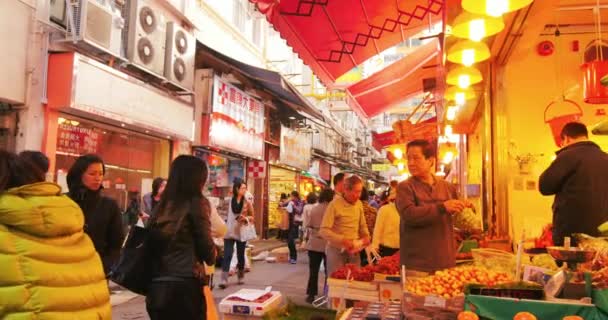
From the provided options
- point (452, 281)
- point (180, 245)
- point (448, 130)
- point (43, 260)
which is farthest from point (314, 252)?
point (448, 130)

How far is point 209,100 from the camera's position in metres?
15.1

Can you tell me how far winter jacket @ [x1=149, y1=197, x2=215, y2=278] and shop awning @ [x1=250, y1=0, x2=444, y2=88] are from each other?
299 cm

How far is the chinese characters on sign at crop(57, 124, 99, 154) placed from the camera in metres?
9.98

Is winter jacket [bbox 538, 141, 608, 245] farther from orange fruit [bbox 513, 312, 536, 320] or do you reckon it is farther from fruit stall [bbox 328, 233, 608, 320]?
orange fruit [bbox 513, 312, 536, 320]

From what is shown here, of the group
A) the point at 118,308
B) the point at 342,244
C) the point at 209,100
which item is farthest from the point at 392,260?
the point at 209,100

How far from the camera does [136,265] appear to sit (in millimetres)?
3588

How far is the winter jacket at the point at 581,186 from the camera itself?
462 centimetres

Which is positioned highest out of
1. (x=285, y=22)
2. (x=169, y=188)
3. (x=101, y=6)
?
(x=101, y=6)

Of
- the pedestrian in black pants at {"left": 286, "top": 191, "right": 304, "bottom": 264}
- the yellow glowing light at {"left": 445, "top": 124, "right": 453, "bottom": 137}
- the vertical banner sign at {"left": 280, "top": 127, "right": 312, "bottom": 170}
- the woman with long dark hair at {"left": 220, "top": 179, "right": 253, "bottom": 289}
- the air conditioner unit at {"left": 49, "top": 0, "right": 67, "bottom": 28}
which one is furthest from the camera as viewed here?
the vertical banner sign at {"left": 280, "top": 127, "right": 312, "bottom": 170}

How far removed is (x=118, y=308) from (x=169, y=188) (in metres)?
5.16

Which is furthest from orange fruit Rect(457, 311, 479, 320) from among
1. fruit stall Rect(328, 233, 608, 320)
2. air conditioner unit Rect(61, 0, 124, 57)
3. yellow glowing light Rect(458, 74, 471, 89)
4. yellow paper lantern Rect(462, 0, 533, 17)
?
air conditioner unit Rect(61, 0, 124, 57)

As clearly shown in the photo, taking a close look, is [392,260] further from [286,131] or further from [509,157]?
[286,131]

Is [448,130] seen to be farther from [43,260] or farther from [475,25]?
[43,260]

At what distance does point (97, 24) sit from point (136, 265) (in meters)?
7.73
